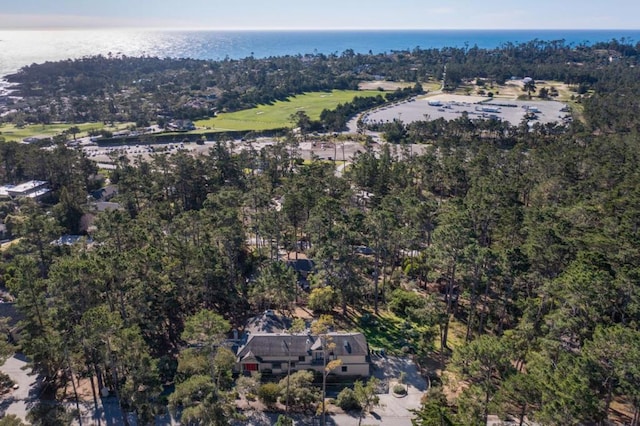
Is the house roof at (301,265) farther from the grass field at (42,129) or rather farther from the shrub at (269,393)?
the grass field at (42,129)

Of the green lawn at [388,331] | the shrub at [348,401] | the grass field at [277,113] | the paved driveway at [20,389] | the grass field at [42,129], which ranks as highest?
the grass field at [277,113]

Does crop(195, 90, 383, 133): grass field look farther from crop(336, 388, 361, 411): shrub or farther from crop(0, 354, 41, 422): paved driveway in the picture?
crop(336, 388, 361, 411): shrub

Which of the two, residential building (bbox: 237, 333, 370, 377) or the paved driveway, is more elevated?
residential building (bbox: 237, 333, 370, 377)

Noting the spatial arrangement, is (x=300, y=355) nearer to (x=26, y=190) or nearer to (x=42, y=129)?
(x=26, y=190)

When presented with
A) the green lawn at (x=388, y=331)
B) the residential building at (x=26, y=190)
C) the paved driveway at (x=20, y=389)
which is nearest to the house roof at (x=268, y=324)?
the green lawn at (x=388, y=331)

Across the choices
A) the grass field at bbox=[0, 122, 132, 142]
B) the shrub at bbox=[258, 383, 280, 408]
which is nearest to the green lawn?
the shrub at bbox=[258, 383, 280, 408]
